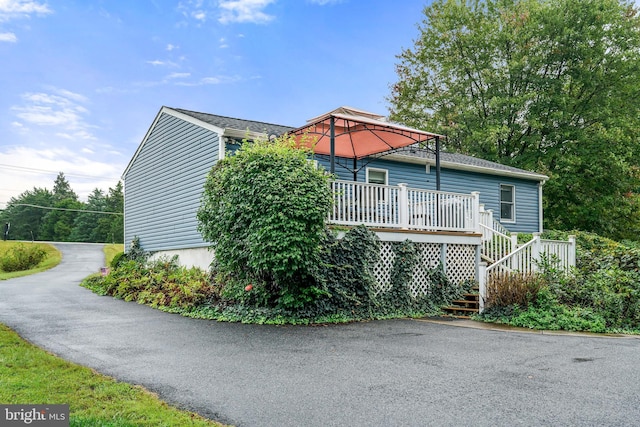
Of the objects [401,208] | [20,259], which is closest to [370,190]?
[401,208]

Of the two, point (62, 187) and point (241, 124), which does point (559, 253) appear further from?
point (62, 187)

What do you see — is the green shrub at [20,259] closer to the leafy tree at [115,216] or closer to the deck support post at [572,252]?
the deck support post at [572,252]

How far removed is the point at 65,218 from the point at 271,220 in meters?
56.2

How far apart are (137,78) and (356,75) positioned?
8.79 m

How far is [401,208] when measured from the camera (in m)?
10.5

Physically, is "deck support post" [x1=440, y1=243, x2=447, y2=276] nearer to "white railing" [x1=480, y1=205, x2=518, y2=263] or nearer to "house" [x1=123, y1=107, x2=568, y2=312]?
"house" [x1=123, y1=107, x2=568, y2=312]

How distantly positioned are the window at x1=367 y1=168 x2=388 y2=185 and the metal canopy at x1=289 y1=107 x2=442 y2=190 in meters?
0.61

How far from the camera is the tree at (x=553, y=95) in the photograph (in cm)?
2150

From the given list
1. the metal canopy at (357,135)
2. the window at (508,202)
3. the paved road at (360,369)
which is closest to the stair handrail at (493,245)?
the metal canopy at (357,135)

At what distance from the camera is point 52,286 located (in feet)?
49.5

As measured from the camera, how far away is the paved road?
3820 mm

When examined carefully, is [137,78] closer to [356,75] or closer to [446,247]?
[356,75]

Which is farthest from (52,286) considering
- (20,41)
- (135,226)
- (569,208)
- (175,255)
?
(569,208)

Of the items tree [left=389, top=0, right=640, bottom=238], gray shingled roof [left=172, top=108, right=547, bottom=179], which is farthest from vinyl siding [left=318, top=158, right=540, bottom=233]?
tree [left=389, top=0, right=640, bottom=238]
